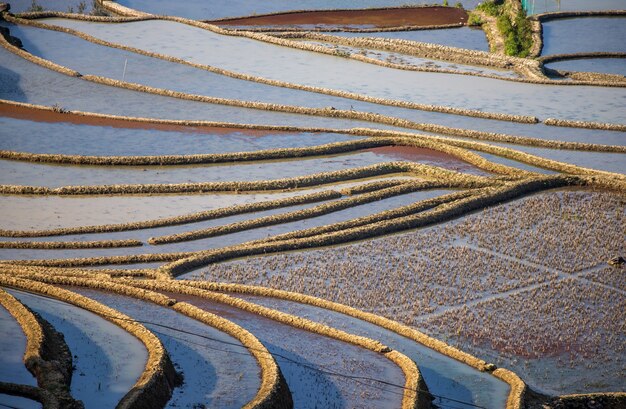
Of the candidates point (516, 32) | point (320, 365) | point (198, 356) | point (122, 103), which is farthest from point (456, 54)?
point (198, 356)

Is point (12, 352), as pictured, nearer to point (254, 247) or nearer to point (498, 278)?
point (254, 247)

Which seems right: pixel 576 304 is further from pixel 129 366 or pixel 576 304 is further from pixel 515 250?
pixel 129 366

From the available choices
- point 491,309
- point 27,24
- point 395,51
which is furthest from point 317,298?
point 27,24

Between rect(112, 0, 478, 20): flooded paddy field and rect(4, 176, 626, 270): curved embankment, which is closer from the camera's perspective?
rect(4, 176, 626, 270): curved embankment

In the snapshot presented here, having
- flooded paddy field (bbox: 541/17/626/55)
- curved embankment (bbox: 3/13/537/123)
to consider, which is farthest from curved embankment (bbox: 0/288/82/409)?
flooded paddy field (bbox: 541/17/626/55)

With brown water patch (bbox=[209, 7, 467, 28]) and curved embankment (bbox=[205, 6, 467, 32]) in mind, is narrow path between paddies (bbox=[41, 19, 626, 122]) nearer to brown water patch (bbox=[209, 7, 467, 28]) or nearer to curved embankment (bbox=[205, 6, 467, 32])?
curved embankment (bbox=[205, 6, 467, 32])

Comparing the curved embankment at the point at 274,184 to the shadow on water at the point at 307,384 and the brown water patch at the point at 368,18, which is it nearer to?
the shadow on water at the point at 307,384
